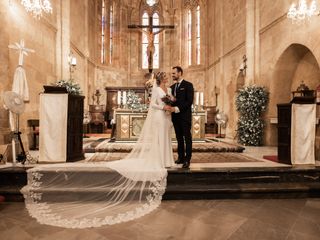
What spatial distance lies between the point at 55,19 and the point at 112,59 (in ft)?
29.3

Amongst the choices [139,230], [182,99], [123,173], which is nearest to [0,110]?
[123,173]

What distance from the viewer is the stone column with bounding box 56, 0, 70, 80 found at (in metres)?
10.5

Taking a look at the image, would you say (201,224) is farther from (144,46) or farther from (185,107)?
(144,46)

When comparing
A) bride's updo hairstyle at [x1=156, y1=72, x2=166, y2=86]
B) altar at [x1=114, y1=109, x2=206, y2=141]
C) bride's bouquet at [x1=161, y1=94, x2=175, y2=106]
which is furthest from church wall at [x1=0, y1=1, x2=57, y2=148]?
bride's bouquet at [x1=161, y1=94, x2=175, y2=106]

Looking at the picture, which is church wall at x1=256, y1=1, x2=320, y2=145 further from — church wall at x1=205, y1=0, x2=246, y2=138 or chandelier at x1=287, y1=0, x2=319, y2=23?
church wall at x1=205, y1=0, x2=246, y2=138

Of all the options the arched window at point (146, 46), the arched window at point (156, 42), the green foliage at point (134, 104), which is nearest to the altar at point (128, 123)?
the green foliage at point (134, 104)

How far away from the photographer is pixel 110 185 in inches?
186

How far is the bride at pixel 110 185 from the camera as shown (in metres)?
3.78

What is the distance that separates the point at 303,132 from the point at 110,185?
408cm

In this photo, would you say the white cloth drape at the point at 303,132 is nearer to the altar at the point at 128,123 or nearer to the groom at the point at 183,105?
the groom at the point at 183,105

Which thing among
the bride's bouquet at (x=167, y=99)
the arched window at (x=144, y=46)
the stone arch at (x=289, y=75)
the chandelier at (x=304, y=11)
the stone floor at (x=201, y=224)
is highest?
the arched window at (x=144, y=46)

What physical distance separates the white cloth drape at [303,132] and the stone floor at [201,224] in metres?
1.57

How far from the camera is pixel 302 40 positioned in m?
8.06

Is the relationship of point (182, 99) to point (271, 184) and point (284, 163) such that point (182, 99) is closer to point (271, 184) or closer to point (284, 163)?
point (271, 184)
